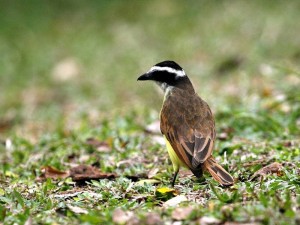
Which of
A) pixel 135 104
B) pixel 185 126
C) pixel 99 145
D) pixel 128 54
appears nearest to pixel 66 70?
pixel 128 54

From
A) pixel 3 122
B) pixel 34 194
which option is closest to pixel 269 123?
pixel 34 194

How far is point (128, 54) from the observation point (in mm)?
15984

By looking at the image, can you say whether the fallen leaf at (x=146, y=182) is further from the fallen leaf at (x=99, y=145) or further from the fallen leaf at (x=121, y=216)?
the fallen leaf at (x=99, y=145)

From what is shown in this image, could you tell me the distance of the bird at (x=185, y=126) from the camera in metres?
6.25

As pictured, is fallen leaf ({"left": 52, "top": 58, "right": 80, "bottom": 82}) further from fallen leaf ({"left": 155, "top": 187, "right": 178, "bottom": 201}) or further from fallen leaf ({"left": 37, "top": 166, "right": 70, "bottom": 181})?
fallen leaf ({"left": 155, "top": 187, "right": 178, "bottom": 201})

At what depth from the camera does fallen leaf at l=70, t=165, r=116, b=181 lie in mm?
6992

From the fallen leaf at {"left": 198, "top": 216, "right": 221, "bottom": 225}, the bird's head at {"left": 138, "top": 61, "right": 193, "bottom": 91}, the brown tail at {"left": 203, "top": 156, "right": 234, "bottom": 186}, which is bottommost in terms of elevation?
the fallen leaf at {"left": 198, "top": 216, "right": 221, "bottom": 225}

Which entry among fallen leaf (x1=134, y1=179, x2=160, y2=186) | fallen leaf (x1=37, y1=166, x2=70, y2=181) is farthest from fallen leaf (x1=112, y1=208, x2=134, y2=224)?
fallen leaf (x1=37, y1=166, x2=70, y2=181)

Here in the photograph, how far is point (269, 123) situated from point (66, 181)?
3.18m

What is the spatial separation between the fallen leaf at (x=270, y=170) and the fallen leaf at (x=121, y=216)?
175 centimetres

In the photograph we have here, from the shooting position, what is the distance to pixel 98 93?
1345cm

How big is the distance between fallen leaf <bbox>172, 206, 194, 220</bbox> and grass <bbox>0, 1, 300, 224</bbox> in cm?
3

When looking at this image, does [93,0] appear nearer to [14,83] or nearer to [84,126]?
[14,83]

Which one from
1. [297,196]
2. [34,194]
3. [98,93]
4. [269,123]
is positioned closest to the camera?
[297,196]
